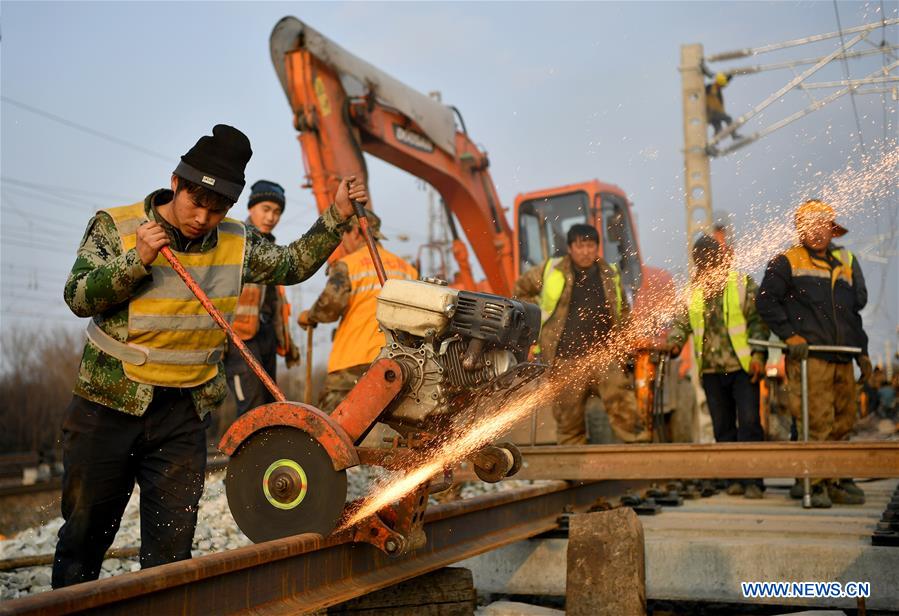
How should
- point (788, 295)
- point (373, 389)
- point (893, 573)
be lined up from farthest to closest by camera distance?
point (788, 295)
point (893, 573)
point (373, 389)

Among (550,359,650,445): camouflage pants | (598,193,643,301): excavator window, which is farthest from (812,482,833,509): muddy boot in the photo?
(598,193,643,301): excavator window

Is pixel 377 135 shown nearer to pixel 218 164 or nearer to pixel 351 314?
pixel 351 314

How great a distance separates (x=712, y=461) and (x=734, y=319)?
2241mm

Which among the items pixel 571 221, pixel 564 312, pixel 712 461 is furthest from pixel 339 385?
pixel 571 221

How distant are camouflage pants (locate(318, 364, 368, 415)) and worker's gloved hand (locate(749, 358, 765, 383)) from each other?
121 inches

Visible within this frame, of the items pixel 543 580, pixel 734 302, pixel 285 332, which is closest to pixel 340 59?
pixel 285 332

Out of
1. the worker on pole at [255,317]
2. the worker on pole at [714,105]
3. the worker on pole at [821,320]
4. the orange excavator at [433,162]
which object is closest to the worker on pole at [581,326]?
the worker on pole at [821,320]

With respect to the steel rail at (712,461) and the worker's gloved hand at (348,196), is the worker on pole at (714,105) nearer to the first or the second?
the steel rail at (712,461)

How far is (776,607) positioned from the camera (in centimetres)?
471

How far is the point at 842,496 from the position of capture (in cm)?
675

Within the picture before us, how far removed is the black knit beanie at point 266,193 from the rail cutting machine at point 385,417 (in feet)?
10.5

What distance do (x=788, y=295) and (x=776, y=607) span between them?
293 centimetres

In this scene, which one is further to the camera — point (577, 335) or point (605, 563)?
point (577, 335)

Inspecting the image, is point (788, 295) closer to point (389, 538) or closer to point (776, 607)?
point (776, 607)
